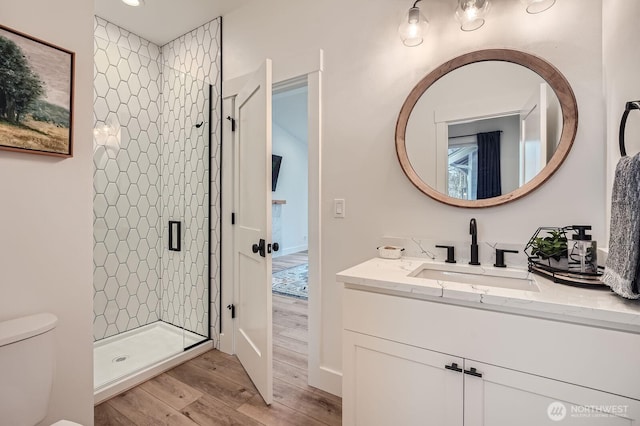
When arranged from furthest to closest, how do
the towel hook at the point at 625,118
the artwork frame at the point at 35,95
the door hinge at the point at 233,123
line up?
the door hinge at the point at 233,123, the artwork frame at the point at 35,95, the towel hook at the point at 625,118

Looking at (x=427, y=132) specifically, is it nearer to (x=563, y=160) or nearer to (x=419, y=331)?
(x=563, y=160)

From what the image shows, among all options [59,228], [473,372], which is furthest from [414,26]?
[59,228]

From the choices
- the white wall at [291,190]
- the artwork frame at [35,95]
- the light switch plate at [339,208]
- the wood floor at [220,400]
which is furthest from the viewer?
the white wall at [291,190]

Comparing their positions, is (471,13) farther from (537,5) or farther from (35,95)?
(35,95)

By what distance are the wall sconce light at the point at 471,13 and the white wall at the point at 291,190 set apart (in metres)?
4.69

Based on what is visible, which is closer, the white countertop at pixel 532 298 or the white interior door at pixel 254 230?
the white countertop at pixel 532 298

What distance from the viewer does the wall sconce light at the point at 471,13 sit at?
4.49ft

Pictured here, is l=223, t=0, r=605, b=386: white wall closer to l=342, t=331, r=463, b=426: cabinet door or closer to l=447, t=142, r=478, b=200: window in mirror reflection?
l=447, t=142, r=478, b=200: window in mirror reflection

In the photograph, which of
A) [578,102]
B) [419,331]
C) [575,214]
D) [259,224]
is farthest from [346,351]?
[578,102]

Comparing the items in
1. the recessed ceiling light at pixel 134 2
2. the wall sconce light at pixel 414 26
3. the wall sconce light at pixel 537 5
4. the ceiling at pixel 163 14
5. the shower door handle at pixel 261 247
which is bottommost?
the shower door handle at pixel 261 247

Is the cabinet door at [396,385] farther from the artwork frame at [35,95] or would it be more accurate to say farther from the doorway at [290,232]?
the artwork frame at [35,95]

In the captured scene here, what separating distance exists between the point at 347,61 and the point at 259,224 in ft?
3.77

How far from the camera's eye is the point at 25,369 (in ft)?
3.59

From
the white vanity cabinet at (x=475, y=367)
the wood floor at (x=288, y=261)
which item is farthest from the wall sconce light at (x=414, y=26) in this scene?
the wood floor at (x=288, y=261)
